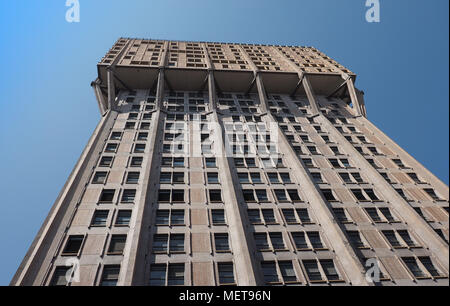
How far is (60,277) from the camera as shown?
54.1ft

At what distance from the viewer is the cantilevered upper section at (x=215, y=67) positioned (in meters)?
39.8

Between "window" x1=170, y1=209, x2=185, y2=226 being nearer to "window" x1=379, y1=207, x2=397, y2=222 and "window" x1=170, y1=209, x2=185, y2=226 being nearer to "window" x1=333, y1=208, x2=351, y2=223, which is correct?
"window" x1=333, y1=208, x2=351, y2=223

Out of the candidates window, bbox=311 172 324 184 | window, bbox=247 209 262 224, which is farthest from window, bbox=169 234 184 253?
window, bbox=311 172 324 184

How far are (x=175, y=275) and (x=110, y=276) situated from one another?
13.1ft

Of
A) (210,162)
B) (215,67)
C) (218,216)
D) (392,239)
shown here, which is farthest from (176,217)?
(215,67)

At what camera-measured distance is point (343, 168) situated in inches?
1101

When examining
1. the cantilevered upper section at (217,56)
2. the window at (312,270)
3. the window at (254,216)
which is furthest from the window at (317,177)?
the cantilevered upper section at (217,56)

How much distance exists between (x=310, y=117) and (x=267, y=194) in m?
17.5

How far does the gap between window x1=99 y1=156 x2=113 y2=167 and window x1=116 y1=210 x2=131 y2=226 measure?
6.33 metres

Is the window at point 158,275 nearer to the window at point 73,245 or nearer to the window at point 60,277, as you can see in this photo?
the window at point 60,277

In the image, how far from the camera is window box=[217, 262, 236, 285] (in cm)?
1727

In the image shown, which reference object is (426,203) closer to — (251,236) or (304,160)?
(304,160)

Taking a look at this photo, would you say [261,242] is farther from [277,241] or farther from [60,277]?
[60,277]

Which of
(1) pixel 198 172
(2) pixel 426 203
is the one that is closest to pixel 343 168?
(2) pixel 426 203
